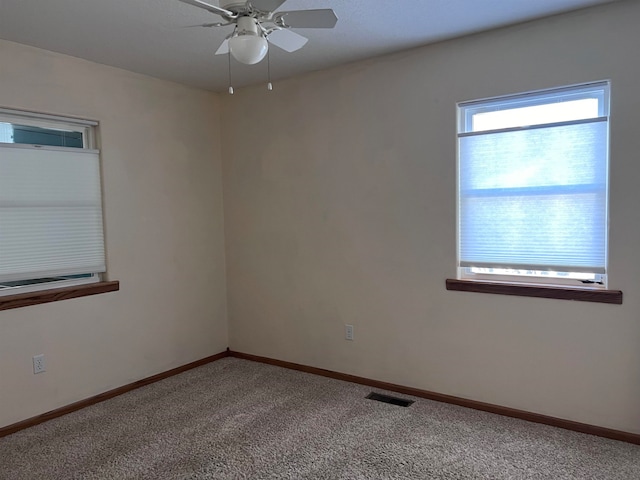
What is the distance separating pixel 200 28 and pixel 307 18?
118 centimetres

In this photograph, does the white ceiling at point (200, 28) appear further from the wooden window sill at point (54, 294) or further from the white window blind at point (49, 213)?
the wooden window sill at point (54, 294)

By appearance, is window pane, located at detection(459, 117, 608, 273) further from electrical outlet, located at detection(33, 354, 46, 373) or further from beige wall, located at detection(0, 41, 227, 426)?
electrical outlet, located at detection(33, 354, 46, 373)

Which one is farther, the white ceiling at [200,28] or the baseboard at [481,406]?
the baseboard at [481,406]

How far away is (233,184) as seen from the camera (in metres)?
4.29

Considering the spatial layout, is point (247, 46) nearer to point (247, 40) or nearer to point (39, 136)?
point (247, 40)

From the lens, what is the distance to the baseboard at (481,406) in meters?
2.67

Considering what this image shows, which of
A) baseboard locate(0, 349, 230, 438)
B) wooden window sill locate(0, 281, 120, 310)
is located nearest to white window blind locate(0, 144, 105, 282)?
wooden window sill locate(0, 281, 120, 310)

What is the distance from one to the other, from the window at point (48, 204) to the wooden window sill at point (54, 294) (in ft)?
0.26

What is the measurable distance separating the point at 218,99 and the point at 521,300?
3175mm

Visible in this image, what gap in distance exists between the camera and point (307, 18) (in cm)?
182

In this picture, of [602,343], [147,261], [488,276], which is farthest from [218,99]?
[602,343]

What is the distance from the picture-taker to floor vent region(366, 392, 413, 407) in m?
3.23

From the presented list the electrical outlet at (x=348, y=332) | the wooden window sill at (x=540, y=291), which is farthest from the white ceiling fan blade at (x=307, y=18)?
the electrical outlet at (x=348, y=332)

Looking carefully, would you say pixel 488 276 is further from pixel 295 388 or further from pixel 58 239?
pixel 58 239
